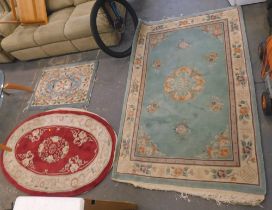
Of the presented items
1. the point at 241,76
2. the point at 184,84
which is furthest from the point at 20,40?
the point at 241,76

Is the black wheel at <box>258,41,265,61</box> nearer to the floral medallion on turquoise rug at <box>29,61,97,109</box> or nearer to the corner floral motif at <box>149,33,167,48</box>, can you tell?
the corner floral motif at <box>149,33,167,48</box>

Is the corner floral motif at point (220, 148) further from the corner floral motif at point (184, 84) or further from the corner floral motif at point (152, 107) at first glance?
the corner floral motif at point (152, 107)

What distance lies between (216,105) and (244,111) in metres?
0.21

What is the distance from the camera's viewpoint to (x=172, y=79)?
2.24 meters

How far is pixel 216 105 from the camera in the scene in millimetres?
1942

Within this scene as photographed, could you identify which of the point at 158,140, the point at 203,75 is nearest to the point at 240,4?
the point at 203,75

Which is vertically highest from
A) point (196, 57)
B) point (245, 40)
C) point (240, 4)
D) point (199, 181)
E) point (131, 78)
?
point (240, 4)

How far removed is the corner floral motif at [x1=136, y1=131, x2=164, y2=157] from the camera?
74.9 inches

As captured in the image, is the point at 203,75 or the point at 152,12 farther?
the point at 152,12

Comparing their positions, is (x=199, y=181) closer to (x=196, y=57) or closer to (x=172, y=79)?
(x=172, y=79)

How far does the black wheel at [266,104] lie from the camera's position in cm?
169

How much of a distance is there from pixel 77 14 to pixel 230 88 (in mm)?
1836

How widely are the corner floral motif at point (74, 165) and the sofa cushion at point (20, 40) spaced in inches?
62.3

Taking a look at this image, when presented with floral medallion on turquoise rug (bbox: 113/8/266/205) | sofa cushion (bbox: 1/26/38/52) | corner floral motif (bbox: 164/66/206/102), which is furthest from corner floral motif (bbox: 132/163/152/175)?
sofa cushion (bbox: 1/26/38/52)
